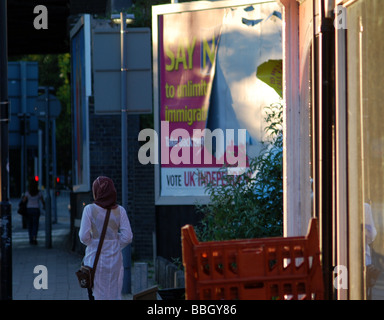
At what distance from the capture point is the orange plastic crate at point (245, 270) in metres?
4.86

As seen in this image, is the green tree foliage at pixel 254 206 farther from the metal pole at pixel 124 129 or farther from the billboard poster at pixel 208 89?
the billboard poster at pixel 208 89

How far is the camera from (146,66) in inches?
513

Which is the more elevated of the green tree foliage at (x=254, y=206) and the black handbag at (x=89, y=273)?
the green tree foliage at (x=254, y=206)

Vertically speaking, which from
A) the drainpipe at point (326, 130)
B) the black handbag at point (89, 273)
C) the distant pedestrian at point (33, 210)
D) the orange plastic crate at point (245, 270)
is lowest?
the distant pedestrian at point (33, 210)

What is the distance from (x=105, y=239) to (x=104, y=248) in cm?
8

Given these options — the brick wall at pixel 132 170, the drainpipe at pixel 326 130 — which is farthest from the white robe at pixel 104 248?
the brick wall at pixel 132 170

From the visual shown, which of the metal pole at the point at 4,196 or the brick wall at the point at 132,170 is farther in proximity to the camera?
the brick wall at the point at 132,170

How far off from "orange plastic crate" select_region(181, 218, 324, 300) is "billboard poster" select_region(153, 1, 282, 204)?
8.44 m

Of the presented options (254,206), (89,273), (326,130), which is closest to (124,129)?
(254,206)

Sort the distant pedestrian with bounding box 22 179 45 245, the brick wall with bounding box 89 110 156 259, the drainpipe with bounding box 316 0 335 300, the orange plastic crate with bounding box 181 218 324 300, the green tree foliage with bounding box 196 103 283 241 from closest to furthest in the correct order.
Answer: the orange plastic crate with bounding box 181 218 324 300
the drainpipe with bounding box 316 0 335 300
the green tree foliage with bounding box 196 103 283 241
the brick wall with bounding box 89 110 156 259
the distant pedestrian with bounding box 22 179 45 245

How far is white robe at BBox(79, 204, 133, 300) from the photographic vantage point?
26.2 feet

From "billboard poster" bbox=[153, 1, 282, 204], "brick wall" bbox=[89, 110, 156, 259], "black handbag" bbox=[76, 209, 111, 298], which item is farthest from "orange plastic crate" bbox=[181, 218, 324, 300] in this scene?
"brick wall" bbox=[89, 110, 156, 259]

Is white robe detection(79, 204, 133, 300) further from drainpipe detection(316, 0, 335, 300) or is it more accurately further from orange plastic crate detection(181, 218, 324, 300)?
orange plastic crate detection(181, 218, 324, 300)

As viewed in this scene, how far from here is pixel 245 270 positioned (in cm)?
488
